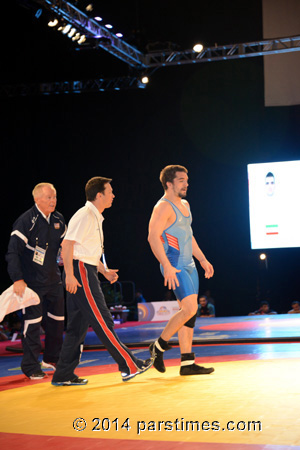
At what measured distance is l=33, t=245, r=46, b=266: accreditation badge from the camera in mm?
4754

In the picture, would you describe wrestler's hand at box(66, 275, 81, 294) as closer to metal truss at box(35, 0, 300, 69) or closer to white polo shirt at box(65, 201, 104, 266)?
white polo shirt at box(65, 201, 104, 266)

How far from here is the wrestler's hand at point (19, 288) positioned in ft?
14.7

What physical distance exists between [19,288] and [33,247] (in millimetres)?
417

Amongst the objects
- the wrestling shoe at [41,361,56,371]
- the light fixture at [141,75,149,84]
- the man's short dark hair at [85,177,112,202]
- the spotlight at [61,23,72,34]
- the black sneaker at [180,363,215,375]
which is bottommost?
the wrestling shoe at [41,361,56,371]

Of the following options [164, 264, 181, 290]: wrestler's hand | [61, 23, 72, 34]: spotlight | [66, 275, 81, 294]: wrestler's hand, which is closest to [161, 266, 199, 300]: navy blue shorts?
[164, 264, 181, 290]: wrestler's hand

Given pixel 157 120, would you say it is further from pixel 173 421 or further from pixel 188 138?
pixel 173 421

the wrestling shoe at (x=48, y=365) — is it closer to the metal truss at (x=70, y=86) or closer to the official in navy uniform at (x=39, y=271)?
the official in navy uniform at (x=39, y=271)

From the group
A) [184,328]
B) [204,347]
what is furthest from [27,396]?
[204,347]

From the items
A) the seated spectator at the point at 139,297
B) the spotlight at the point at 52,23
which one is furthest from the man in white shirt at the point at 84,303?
the seated spectator at the point at 139,297

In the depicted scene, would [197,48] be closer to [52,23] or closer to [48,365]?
[52,23]

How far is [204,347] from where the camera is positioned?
622cm

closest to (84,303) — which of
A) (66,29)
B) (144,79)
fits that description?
(66,29)

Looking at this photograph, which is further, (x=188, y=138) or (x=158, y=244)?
(x=188, y=138)

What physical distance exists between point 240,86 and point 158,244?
991cm
